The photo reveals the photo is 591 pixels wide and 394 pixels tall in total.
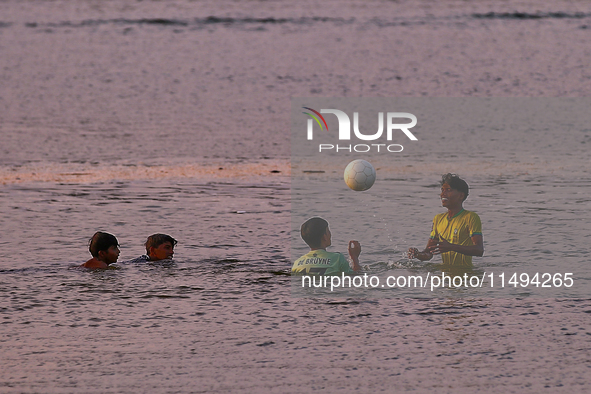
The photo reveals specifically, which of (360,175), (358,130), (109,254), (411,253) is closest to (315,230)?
(411,253)

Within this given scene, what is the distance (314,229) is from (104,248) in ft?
7.02

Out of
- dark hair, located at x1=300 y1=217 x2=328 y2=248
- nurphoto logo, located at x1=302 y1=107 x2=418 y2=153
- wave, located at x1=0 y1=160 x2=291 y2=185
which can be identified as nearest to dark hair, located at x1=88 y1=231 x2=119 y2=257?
dark hair, located at x1=300 y1=217 x2=328 y2=248

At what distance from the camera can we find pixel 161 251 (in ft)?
31.2

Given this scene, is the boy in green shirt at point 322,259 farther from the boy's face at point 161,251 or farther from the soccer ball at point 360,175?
the soccer ball at point 360,175

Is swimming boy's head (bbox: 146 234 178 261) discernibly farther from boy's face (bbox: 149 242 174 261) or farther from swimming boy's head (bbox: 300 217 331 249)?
swimming boy's head (bbox: 300 217 331 249)

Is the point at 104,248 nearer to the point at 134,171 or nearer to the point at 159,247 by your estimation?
the point at 159,247

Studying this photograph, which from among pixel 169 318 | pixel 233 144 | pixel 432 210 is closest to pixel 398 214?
pixel 432 210

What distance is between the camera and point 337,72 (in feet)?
70.0

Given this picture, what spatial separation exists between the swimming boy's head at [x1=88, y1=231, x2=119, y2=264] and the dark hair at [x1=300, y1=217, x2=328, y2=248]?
197cm

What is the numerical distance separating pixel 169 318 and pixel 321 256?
1.61m

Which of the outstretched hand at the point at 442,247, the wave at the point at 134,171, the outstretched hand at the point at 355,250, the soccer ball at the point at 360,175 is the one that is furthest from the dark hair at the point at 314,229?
the wave at the point at 134,171

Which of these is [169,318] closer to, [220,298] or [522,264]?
[220,298]

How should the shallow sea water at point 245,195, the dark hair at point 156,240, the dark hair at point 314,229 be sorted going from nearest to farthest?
the shallow sea water at point 245,195, the dark hair at point 314,229, the dark hair at point 156,240

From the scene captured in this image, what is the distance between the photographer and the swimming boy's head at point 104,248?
364 inches
